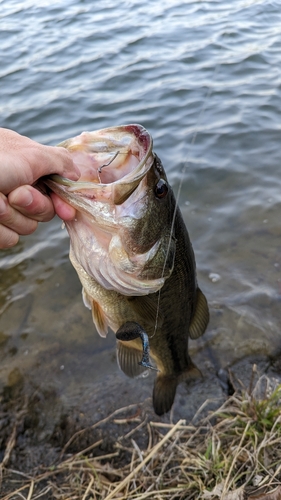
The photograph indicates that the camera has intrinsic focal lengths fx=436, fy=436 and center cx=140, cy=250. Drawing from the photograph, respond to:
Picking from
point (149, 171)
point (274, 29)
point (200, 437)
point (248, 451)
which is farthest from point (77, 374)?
point (274, 29)

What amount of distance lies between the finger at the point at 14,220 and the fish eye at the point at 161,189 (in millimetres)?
571

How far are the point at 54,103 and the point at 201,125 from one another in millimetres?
2684

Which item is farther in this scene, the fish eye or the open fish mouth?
the fish eye

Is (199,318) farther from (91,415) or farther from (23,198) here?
(23,198)

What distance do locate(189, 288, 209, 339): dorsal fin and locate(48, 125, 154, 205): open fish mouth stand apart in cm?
108

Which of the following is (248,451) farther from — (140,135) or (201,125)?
(201,125)

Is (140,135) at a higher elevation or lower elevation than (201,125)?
higher

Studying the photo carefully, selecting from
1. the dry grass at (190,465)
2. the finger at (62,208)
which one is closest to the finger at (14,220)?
the finger at (62,208)

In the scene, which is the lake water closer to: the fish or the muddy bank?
the muddy bank

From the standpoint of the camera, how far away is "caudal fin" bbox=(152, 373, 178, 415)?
301cm

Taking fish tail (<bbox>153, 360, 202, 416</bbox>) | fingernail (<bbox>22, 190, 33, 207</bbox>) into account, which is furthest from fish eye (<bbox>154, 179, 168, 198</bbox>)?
fish tail (<bbox>153, 360, 202, 416</bbox>)

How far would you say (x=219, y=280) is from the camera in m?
4.44

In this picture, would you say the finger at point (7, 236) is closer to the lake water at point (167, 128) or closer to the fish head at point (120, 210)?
the fish head at point (120, 210)

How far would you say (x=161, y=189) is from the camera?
1.98m
